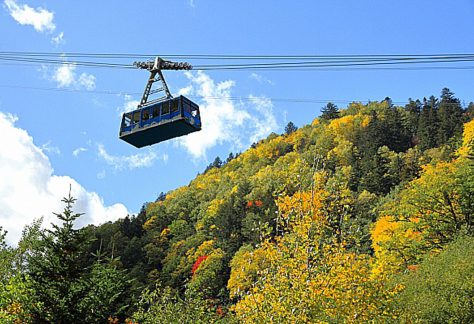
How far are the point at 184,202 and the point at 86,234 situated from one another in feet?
372

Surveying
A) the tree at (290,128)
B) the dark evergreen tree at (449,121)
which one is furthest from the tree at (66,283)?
Result: the tree at (290,128)

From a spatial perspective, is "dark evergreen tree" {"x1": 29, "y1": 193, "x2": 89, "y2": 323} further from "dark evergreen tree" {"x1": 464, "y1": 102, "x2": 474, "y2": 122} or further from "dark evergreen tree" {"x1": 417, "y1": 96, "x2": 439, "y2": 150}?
"dark evergreen tree" {"x1": 464, "y1": 102, "x2": 474, "y2": 122}

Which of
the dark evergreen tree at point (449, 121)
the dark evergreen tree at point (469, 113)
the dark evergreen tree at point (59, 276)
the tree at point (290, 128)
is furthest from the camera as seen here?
the tree at point (290, 128)

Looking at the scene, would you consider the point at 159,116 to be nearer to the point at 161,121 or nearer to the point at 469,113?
the point at 161,121

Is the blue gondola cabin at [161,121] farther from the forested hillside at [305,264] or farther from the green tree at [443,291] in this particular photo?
the green tree at [443,291]

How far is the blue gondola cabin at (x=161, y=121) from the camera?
24422 millimetres

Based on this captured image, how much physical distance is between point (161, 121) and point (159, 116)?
379 mm

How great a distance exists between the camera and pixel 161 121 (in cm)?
2461

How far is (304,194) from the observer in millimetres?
17359

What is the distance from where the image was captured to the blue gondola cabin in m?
24.4

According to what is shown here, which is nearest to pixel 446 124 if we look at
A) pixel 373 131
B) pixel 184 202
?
pixel 373 131

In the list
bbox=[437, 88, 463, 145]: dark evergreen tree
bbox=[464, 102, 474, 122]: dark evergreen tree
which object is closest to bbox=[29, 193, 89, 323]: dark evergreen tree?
bbox=[437, 88, 463, 145]: dark evergreen tree

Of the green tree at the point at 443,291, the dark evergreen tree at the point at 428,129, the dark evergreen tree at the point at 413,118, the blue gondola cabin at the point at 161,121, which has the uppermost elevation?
the dark evergreen tree at the point at 413,118

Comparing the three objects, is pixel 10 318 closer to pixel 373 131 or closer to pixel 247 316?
pixel 247 316
